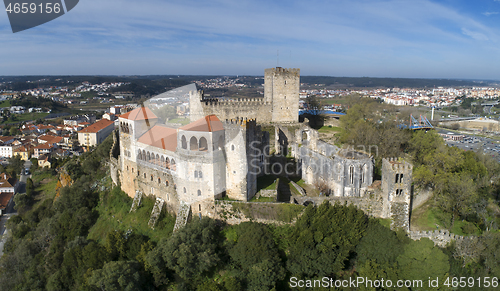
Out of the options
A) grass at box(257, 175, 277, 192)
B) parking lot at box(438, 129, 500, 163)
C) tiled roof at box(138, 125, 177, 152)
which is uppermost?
tiled roof at box(138, 125, 177, 152)

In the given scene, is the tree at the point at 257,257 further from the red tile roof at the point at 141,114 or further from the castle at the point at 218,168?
the red tile roof at the point at 141,114

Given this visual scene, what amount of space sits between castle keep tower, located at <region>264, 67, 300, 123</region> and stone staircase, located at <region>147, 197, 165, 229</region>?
68.9 feet

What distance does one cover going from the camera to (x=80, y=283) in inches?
1059

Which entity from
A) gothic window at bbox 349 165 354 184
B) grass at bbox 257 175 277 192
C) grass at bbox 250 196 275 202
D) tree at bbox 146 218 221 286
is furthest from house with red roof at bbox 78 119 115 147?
gothic window at bbox 349 165 354 184

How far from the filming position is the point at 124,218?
30.3 metres

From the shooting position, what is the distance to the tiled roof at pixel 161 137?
27.8 meters

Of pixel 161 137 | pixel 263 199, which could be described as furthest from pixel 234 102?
pixel 263 199

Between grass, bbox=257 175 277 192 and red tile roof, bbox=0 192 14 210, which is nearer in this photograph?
grass, bbox=257 175 277 192

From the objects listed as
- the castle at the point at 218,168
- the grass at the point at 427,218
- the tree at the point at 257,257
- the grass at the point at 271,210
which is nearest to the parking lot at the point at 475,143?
the grass at the point at 427,218

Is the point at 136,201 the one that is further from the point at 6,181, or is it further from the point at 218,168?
the point at 6,181

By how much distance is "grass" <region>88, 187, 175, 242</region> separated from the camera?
88.4 feet

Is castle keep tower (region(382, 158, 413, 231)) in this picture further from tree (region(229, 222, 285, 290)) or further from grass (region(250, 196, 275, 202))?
tree (region(229, 222, 285, 290))

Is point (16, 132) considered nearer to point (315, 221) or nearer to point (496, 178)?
point (315, 221)

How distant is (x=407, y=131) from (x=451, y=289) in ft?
A: 85.1
